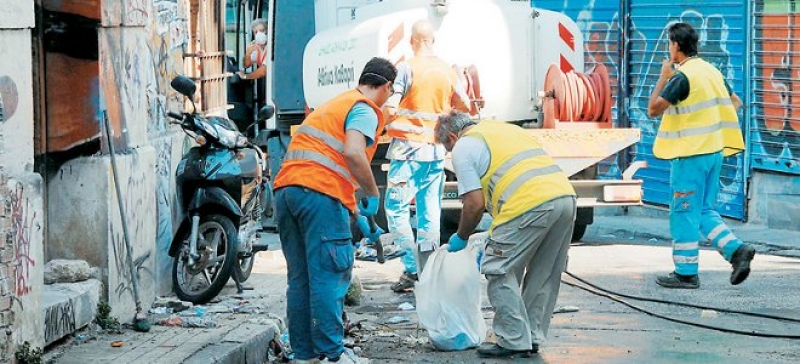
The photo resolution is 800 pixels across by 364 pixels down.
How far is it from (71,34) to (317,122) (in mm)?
1568

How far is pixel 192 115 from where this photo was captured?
30.9 feet

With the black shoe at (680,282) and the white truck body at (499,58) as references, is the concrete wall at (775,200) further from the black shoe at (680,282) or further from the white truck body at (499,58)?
the black shoe at (680,282)

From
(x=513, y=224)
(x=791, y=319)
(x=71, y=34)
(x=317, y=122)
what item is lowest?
(x=791, y=319)

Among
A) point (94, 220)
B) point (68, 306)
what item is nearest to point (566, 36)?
point (94, 220)

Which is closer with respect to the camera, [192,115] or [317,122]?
[317,122]

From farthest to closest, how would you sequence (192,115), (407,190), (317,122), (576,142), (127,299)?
1. (576,142)
2. (407,190)
3. (192,115)
4. (127,299)
5. (317,122)

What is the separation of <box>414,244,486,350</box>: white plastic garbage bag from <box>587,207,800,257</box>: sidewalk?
489 cm

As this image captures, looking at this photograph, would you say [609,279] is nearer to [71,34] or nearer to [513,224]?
[513,224]

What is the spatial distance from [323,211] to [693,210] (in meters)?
3.95

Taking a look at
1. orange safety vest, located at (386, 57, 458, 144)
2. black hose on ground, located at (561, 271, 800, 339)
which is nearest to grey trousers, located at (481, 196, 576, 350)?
black hose on ground, located at (561, 271, 800, 339)

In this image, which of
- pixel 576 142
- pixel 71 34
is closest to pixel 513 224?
pixel 71 34

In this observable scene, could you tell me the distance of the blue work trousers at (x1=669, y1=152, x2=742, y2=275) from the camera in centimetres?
1034

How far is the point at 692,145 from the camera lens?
1041 centimetres

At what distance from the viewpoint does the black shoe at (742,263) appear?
995 centimetres
